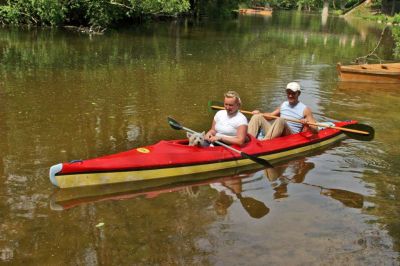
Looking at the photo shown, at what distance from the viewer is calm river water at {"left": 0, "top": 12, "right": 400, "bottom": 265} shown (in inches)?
219

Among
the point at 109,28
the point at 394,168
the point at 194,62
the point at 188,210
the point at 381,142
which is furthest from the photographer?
Answer: the point at 109,28

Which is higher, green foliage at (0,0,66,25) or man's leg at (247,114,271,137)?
green foliage at (0,0,66,25)

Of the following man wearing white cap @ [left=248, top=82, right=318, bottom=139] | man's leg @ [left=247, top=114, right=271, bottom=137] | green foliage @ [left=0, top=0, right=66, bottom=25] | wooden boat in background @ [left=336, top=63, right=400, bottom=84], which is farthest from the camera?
green foliage @ [left=0, top=0, right=66, bottom=25]

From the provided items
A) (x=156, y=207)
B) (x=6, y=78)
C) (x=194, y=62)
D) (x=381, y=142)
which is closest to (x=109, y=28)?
(x=194, y=62)

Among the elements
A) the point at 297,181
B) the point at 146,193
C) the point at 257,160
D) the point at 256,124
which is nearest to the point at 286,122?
the point at 256,124

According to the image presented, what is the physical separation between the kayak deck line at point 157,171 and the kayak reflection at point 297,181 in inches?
10.2

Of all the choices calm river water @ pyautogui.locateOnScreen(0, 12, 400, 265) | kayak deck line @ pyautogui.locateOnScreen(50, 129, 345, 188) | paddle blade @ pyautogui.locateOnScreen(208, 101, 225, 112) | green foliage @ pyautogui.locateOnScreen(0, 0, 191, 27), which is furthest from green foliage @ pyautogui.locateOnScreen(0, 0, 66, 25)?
kayak deck line @ pyautogui.locateOnScreen(50, 129, 345, 188)

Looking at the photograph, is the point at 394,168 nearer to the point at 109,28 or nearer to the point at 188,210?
the point at 188,210

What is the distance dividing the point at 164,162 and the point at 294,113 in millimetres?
3189

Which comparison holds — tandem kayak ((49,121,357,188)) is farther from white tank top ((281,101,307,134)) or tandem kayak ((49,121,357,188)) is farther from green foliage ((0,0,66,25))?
green foliage ((0,0,66,25))

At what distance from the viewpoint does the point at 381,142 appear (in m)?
10.3

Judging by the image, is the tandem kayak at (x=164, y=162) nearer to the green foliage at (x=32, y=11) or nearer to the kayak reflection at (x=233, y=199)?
the kayak reflection at (x=233, y=199)

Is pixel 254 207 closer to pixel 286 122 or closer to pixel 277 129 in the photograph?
pixel 277 129

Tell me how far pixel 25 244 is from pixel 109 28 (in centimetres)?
3131
